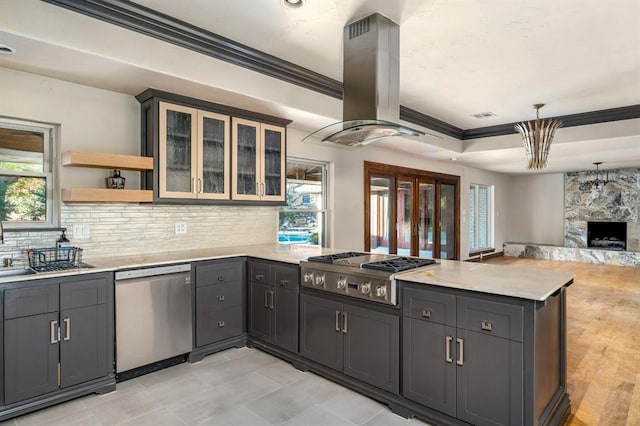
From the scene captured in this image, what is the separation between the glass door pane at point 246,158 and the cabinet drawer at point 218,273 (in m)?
0.77

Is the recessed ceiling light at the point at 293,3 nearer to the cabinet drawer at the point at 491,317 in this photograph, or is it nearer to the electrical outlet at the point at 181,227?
the cabinet drawer at the point at 491,317

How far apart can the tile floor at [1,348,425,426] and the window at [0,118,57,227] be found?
150 cm

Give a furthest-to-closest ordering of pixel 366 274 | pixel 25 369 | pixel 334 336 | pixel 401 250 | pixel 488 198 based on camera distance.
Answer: pixel 488 198 → pixel 401 250 → pixel 334 336 → pixel 366 274 → pixel 25 369

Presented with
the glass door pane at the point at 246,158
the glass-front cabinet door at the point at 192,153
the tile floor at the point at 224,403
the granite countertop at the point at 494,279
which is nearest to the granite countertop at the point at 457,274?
the granite countertop at the point at 494,279

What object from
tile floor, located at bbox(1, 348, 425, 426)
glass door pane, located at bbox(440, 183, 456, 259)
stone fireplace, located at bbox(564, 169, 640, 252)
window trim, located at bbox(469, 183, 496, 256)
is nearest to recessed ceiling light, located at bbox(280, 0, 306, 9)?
tile floor, located at bbox(1, 348, 425, 426)

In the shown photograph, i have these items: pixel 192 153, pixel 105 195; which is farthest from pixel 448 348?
pixel 105 195

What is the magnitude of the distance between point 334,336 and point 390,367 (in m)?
0.51

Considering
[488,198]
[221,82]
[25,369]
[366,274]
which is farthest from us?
[488,198]

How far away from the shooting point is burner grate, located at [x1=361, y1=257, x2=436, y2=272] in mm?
2510

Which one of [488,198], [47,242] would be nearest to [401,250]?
[488,198]

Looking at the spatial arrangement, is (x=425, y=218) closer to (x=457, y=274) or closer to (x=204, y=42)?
(x=457, y=274)

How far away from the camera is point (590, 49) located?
Answer: 3.23 meters

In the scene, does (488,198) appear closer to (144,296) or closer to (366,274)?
(366,274)

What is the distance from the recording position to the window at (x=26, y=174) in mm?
2912
